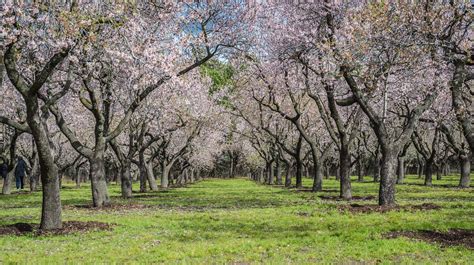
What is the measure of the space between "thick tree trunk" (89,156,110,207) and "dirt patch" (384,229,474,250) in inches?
620

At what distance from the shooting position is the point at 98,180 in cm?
2558

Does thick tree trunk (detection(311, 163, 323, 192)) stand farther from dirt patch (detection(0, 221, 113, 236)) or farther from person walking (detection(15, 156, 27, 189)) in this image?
person walking (detection(15, 156, 27, 189))

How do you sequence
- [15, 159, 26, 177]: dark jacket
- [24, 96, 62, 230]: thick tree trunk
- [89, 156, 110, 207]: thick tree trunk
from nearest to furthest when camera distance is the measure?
[24, 96, 62, 230]: thick tree trunk < [89, 156, 110, 207]: thick tree trunk < [15, 159, 26, 177]: dark jacket

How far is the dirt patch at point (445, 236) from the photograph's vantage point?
1321 cm

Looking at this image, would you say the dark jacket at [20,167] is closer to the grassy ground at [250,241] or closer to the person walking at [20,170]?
the person walking at [20,170]

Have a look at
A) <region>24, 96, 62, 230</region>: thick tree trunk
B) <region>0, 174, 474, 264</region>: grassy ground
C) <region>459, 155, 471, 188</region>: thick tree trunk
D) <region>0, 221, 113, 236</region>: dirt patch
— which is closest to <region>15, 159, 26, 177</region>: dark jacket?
<region>0, 174, 474, 264</region>: grassy ground

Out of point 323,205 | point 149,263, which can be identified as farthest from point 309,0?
point 149,263

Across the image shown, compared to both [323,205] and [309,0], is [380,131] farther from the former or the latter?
[309,0]

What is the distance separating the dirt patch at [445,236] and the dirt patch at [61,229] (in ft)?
31.4

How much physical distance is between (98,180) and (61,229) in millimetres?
9654

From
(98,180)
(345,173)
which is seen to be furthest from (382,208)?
(98,180)

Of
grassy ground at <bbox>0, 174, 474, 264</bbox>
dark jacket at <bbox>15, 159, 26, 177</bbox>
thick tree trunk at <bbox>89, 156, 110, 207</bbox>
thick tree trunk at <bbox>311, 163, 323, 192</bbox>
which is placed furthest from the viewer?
dark jacket at <bbox>15, 159, 26, 177</bbox>

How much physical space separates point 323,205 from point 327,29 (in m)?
8.79

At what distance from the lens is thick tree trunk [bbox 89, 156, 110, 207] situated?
2511 centimetres
